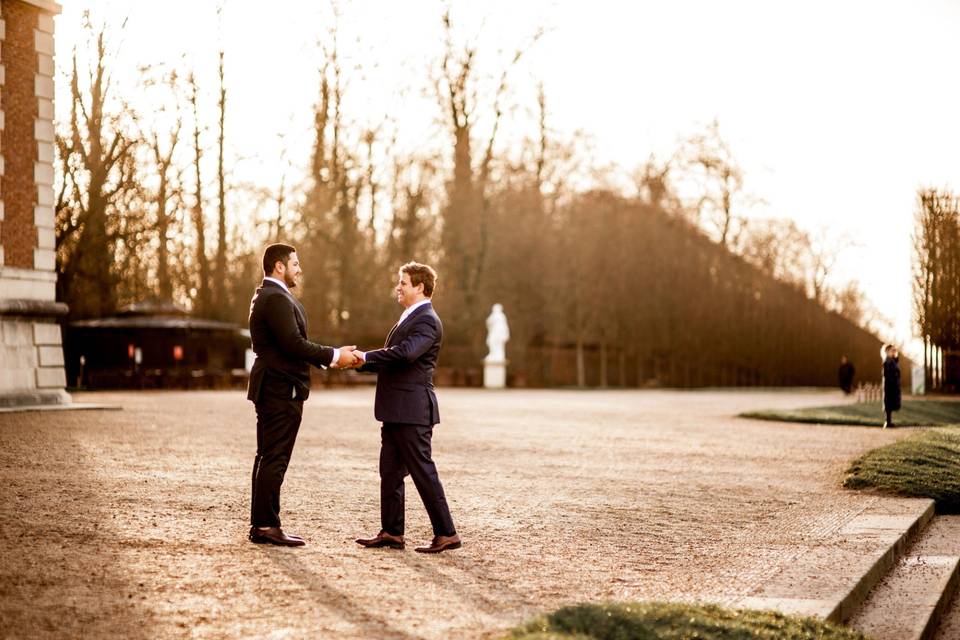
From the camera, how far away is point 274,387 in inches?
291

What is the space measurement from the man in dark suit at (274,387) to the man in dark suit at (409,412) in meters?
0.41

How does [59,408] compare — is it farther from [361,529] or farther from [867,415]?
[867,415]

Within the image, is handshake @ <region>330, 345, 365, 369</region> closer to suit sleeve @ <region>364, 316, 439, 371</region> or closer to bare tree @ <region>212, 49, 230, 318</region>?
suit sleeve @ <region>364, 316, 439, 371</region>

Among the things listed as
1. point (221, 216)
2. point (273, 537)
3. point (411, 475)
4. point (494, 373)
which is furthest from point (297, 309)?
point (494, 373)

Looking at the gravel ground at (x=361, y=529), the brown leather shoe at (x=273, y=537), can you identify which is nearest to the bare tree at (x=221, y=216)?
the gravel ground at (x=361, y=529)

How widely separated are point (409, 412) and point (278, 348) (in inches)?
34.8

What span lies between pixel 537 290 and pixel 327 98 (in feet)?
36.5

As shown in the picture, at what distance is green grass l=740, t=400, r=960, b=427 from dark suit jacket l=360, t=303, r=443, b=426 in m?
16.7

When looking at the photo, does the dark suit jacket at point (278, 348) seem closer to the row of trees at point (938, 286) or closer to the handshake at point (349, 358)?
the handshake at point (349, 358)

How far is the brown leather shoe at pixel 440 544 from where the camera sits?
23.6 feet

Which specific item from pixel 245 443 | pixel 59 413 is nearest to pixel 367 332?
pixel 59 413

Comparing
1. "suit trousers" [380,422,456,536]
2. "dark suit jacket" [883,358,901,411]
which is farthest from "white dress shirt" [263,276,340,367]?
"dark suit jacket" [883,358,901,411]

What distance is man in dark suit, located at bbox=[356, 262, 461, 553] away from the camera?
734 cm

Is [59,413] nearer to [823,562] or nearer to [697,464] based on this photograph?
[697,464]
